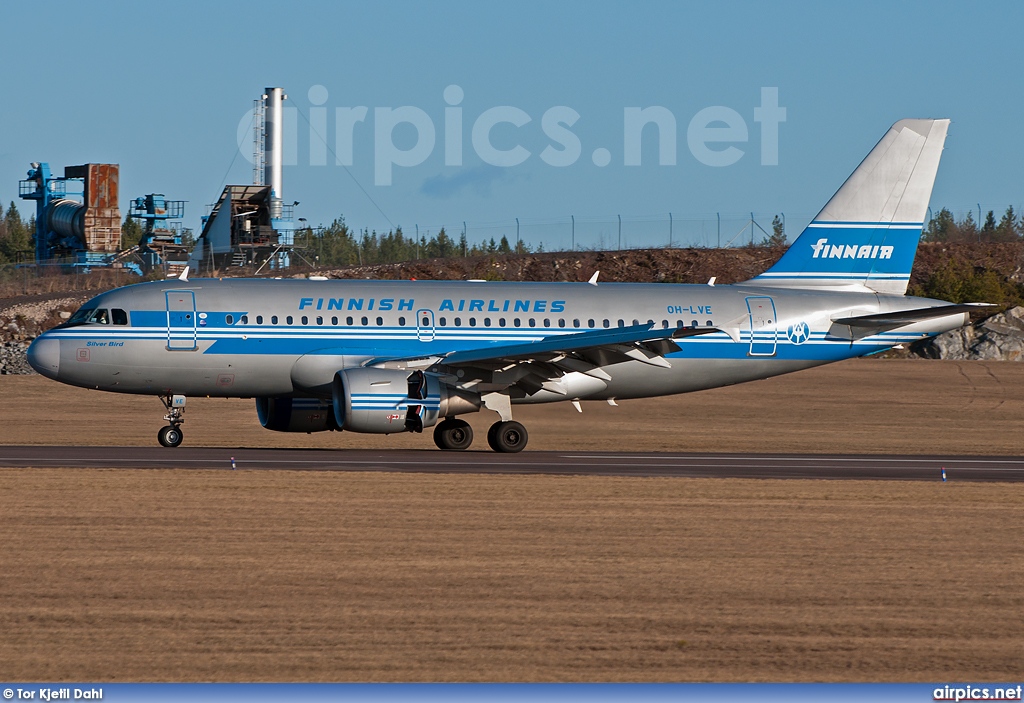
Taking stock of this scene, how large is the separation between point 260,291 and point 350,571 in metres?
17.4

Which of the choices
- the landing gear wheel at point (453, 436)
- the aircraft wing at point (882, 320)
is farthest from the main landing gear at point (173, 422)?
the aircraft wing at point (882, 320)

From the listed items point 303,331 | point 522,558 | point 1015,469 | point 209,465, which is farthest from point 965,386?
point 522,558

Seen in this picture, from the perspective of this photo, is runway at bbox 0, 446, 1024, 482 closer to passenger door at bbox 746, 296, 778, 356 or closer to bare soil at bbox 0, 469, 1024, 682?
passenger door at bbox 746, 296, 778, 356

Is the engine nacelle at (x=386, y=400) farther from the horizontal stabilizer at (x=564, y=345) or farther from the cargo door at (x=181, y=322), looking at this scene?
the cargo door at (x=181, y=322)

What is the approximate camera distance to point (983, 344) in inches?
2805

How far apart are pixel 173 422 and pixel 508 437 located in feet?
24.1

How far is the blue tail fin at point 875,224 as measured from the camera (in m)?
33.6

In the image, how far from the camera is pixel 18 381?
2064 inches

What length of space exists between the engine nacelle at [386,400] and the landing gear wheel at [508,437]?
188cm

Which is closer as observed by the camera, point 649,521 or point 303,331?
point 649,521

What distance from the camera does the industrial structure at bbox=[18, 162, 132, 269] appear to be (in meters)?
86.1

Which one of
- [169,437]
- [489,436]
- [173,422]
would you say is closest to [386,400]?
[489,436]

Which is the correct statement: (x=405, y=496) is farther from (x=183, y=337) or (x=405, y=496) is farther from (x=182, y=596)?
(x=183, y=337)

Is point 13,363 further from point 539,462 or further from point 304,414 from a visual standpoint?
point 539,462
